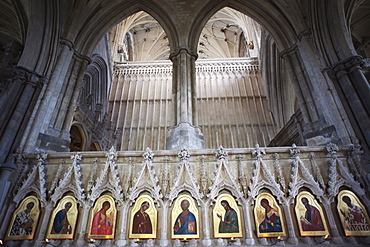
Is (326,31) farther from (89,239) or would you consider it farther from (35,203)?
(35,203)

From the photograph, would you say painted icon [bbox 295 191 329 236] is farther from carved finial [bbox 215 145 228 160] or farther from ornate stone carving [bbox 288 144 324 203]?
carved finial [bbox 215 145 228 160]

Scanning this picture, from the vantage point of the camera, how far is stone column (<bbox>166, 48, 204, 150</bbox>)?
6.67 m

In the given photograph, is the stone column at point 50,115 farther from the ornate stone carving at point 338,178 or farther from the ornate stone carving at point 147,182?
the ornate stone carving at point 338,178

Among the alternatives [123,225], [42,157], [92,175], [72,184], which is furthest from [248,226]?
[42,157]

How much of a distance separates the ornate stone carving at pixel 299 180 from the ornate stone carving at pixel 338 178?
26cm

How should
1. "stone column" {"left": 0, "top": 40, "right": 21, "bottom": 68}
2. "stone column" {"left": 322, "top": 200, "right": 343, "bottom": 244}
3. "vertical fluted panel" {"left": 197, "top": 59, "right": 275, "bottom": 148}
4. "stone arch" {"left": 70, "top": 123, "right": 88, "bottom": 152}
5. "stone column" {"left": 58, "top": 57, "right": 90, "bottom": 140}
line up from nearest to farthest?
"stone column" {"left": 322, "top": 200, "right": 343, "bottom": 244}
"stone column" {"left": 58, "top": 57, "right": 90, "bottom": 140}
"stone column" {"left": 0, "top": 40, "right": 21, "bottom": 68}
"stone arch" {"left": 70, "top": 123, "right": 88, "bottom": 152}
"vertical fluted panel" {"left": 197, "top": 59, "right": 275, "bottom": 148}

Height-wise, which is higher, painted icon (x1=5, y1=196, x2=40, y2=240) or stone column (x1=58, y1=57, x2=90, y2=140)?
stone column (x1=58, y1=57, x2=90, y2=140)

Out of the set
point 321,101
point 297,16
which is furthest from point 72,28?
point 321,101

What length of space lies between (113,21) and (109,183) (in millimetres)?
6989

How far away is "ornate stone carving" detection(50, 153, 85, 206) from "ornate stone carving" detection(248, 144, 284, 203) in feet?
12.2

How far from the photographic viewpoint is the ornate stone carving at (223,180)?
198 inches

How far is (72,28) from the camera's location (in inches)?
325

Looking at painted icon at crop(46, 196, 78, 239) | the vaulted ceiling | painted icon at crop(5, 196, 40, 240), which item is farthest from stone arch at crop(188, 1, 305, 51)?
the vaulted ceiling

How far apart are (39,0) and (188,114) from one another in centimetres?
613
